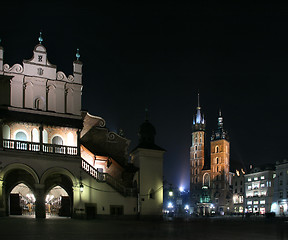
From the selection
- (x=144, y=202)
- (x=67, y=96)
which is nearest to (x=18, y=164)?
(x=67, y=96)

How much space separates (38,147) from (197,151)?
5615 inches

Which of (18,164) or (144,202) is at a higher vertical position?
(18,164)

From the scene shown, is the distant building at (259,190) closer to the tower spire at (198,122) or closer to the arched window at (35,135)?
the tower spire at (198,122)

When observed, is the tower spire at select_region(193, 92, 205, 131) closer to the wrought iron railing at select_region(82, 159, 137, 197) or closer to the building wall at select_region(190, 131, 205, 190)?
the building wall at select_region(190, 131, 205, 190)

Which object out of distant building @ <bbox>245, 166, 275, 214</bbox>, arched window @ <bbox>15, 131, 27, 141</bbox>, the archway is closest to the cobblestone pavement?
arched window @ <bbox>15, 131, 27, 141</bbox>

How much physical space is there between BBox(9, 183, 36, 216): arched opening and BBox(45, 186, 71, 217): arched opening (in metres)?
1.90

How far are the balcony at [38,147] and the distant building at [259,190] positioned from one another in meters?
77.4

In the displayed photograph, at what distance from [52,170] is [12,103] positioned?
6.69m

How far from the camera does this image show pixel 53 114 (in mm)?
38500

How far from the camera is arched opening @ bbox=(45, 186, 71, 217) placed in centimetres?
4019

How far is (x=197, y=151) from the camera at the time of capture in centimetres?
17488

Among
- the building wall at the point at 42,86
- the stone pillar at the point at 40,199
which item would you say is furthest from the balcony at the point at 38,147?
the building wall at the point at 42,86

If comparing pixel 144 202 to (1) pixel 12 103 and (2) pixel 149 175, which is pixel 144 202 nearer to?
(2) pixel 149 175

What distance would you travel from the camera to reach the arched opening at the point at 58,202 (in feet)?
132
